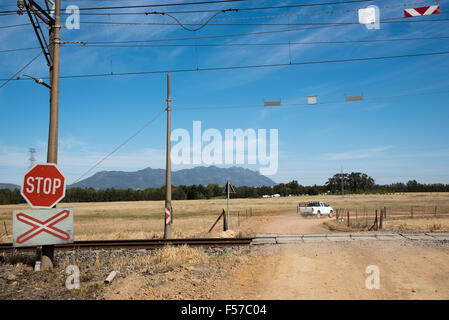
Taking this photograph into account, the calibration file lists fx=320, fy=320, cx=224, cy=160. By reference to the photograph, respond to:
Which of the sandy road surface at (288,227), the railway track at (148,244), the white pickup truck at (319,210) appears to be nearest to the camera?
the railway track at (148,244)

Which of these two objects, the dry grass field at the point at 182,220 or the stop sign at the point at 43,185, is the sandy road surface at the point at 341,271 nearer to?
the stop sign at the point at 43,185

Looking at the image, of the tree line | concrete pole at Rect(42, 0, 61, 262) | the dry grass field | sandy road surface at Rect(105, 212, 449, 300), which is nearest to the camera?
sandy road surface at Rect(105, 212, 449, 300)

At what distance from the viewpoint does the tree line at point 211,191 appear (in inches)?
5251

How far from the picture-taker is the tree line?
133m

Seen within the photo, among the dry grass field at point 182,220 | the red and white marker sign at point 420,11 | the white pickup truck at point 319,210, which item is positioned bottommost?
the dry grass field at point 182,220

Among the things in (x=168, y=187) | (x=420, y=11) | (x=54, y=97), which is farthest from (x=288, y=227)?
(x=54, y=97)

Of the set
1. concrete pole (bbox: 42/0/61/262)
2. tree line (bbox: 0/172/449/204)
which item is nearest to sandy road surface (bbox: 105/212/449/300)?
concrete pole (bbox: 42/0/61/262)

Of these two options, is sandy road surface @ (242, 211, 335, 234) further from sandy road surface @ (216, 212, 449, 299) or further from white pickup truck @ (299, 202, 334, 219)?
sandy road surface @ (216, 212, 449, 299)

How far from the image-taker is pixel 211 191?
151000 mm

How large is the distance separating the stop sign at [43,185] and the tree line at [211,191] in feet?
368

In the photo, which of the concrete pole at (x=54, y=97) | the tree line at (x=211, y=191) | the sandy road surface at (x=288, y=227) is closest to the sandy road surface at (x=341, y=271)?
the concrete pole at (x=54, y=97)

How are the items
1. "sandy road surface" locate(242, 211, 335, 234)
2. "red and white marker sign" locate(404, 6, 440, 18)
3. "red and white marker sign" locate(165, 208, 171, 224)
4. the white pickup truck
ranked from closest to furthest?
"red and white marker sign" locate(404, 6, 440, 18) → "red and white marker sign" locate(165, 208, 171, 224) → "sandy road surface" locate(242, 211, 335, 234) → the white pickup truck

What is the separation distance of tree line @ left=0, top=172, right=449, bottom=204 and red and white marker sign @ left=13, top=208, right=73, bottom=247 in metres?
112
